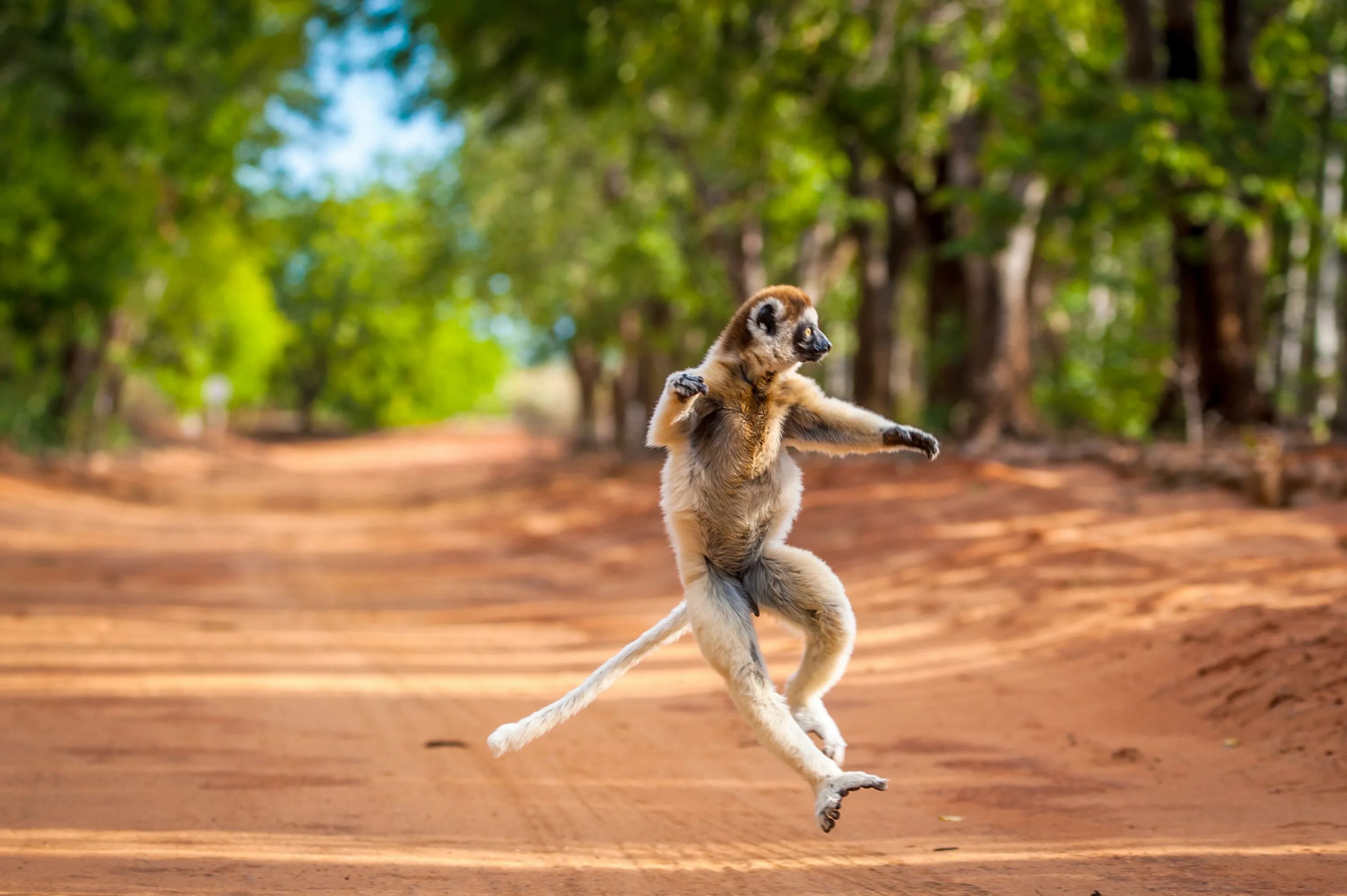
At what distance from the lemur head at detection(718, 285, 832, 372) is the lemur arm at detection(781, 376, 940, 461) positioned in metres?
0.25

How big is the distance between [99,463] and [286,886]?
1139 inches

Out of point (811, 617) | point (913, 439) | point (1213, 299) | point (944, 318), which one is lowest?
point (811, 617)

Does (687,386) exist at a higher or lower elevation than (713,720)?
higher

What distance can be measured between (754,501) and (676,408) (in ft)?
1.85

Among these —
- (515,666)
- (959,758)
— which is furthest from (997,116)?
(959,758)

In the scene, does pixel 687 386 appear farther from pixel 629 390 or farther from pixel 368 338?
pixel 368 338

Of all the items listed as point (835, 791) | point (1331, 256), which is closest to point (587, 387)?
point (1331, 256)

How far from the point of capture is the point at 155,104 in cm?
2122

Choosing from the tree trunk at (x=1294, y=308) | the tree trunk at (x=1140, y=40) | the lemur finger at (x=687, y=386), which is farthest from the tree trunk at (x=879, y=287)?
the lemur finger at (x=687, y=386)

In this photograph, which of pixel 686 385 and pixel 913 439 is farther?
pixel 913 439

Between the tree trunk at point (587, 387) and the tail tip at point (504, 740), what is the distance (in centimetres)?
3277

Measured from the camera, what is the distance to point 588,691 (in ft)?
15.7

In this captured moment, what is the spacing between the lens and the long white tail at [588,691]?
15.1 feet

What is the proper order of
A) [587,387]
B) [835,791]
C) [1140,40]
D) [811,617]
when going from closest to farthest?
[835,791]
[811,617]
[1140,40]
[587,387]
